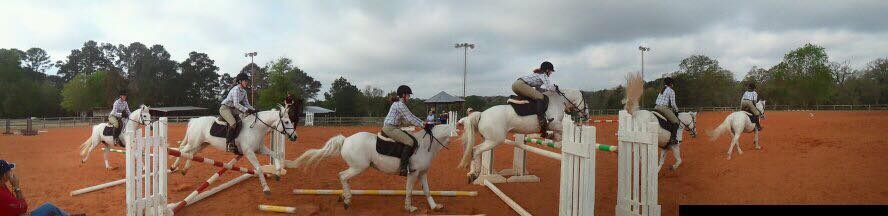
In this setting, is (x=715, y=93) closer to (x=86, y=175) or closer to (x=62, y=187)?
(x=62, y=187)

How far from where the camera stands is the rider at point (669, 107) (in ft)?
21.4

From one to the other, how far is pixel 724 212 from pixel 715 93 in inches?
156

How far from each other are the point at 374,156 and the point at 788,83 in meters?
5.16

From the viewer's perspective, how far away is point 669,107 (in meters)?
6.67

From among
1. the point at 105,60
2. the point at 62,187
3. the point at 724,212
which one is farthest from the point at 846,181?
the point at 105,60

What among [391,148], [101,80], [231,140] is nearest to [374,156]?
[391,148]

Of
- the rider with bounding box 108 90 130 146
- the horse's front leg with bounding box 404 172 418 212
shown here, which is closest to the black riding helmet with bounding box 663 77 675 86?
the horse's front leg with bounding box 404 172 418 212

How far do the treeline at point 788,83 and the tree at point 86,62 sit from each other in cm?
1217

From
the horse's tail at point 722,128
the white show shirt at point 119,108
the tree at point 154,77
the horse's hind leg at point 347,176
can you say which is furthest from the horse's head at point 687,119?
the tree at point 154,77

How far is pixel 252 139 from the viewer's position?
229 inches

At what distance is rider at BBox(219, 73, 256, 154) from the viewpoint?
584 cm

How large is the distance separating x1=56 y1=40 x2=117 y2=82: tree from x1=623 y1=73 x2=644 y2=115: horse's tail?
1217 centimetres

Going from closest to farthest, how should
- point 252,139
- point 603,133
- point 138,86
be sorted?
point 252,139 → point 138,86 → point 603,133

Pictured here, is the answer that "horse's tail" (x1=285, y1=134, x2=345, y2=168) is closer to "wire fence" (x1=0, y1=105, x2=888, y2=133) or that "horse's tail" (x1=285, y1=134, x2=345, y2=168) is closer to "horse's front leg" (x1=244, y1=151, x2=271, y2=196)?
"horse's front leg" (x1=244, y1=151, x2=271, y2=196)
